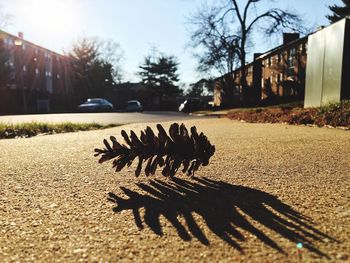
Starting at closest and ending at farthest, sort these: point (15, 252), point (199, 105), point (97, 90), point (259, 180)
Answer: point (15, 252)
point (259, 180)
point (199, 105)
point (97, 90)

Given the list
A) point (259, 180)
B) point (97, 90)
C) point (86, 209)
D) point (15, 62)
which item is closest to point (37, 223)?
point (86, 209)

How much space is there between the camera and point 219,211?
56.4 inches

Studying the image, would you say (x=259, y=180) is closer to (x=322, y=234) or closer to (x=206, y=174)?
(x=206, y=174)

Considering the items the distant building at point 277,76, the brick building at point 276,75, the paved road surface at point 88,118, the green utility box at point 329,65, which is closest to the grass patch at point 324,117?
the green utility box at point 329,65

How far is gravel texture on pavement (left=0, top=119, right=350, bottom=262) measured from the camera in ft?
3.53

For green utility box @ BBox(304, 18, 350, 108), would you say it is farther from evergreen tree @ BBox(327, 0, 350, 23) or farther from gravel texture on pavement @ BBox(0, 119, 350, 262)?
evergreen tree @ BBox(327, 0, 350, 23)

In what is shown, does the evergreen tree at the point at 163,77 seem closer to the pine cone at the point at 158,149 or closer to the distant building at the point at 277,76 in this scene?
the distant building at the point at 277,76

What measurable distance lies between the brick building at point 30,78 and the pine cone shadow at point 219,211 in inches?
1266

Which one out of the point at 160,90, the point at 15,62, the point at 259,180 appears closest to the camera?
the point at 259,180

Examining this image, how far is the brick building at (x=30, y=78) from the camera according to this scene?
111 ft

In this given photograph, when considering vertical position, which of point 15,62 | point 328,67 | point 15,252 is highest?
point 15,62

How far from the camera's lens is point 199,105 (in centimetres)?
3538

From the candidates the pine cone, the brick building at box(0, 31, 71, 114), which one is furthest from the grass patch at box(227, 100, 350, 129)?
the brick building at box(0, 31, 71, 114)

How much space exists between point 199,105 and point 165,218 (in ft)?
112
